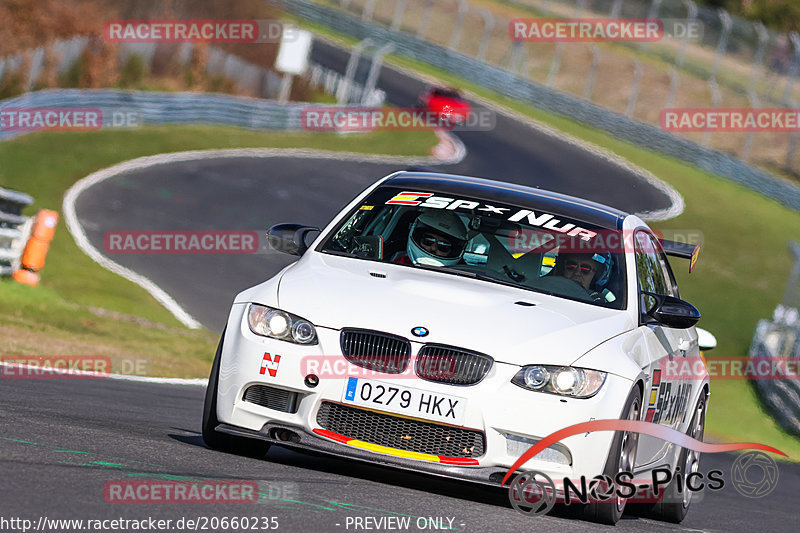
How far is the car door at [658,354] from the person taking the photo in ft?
23.6

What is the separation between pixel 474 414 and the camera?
20.6ft

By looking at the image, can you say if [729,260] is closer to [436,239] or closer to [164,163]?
[164,163]

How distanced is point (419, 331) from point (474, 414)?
49cm

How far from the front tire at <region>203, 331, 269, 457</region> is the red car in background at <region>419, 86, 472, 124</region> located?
123 feet

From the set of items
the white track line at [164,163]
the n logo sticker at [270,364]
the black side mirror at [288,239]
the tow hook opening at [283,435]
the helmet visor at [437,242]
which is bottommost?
the white track line at [164,163]

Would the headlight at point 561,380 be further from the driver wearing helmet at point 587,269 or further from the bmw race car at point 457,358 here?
the driver wearing helmet at point 587,269

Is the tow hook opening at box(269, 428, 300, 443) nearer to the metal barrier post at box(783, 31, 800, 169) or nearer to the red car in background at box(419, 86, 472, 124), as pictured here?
the metal barrier post at box(783, 31, 800, 169)

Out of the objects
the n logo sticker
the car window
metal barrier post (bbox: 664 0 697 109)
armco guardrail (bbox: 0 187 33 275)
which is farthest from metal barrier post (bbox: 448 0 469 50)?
the n logo sticker

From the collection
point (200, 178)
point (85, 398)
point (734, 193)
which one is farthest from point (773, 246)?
point (85, 398)

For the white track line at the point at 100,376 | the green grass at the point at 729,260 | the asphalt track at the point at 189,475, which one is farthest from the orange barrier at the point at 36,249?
the green grass at the point at 729,260

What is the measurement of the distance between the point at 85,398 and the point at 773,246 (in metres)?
28.1

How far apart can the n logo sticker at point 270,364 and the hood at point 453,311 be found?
253 millimetres

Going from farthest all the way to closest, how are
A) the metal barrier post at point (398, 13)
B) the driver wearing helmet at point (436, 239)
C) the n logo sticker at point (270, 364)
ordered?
the metal barrier post at point (398, 13), the driver wearing helmet at point (436, 239), the n logo sticker at point (270, 364)

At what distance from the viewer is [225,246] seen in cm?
2281
